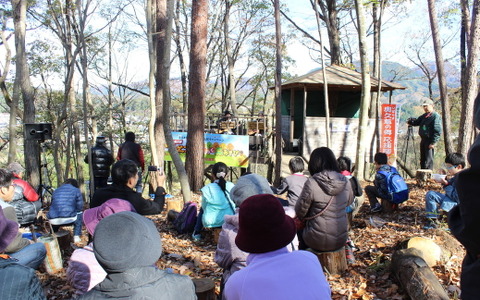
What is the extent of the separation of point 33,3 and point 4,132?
361 inches

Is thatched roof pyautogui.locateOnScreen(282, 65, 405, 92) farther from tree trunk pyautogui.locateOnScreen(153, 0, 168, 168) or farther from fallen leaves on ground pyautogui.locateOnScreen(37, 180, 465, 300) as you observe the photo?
fallen leaves on ground pyautogui.locateOnScreen(37, 180, 465, 300)

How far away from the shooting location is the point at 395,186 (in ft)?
20.7

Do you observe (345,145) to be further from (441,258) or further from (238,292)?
(238,292)

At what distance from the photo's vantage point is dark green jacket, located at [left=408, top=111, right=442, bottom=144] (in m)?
8.34

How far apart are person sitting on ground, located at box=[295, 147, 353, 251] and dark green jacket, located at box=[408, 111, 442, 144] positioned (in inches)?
213

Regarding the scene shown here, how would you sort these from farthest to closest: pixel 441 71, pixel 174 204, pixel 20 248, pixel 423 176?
pixel 441 71, pixel 423 176, pixel 174 204, pixel 20 248

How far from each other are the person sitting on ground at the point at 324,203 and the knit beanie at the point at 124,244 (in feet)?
8.24

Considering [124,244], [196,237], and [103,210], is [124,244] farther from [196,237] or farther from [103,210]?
[196,237]

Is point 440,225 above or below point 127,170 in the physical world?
below

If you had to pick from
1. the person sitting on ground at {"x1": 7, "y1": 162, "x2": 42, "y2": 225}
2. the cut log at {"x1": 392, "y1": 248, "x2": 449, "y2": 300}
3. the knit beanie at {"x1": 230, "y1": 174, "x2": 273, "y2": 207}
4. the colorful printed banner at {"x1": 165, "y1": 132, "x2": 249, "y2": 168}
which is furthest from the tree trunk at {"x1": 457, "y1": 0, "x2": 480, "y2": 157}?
the person sitting on ground at {"x1": 7, "y1": 162, "x2": 42, "y2": 225}

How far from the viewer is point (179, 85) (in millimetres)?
29438

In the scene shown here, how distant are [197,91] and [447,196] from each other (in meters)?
6.94

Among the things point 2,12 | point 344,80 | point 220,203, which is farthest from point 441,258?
point 2,12

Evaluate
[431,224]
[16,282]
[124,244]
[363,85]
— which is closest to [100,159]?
[363,85]
